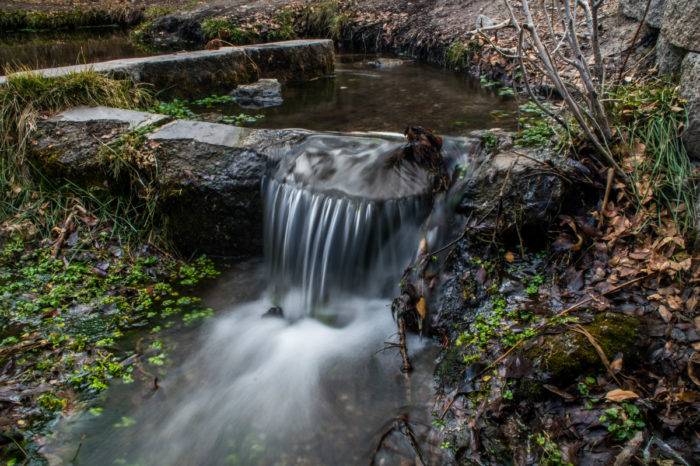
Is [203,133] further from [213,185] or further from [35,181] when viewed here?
[35,181]

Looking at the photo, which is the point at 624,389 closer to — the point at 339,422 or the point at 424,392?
the point at 424,392

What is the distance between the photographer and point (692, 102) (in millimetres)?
3420

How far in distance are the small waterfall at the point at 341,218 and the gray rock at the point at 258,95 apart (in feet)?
7.93

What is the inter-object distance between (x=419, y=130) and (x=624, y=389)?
2368mm

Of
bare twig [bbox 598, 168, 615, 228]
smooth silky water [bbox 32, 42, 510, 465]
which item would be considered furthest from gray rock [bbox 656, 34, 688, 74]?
smooth silky water [bbox 32, 42, 510, 465]

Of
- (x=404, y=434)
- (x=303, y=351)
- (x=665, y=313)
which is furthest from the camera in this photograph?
(x=303, y=351)

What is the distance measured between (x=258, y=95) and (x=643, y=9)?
4.38 meters

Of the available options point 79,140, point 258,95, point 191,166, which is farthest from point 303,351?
point 258,95

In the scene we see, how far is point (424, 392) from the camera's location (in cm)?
313

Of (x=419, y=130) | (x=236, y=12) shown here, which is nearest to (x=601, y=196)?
(x=419, y=130)

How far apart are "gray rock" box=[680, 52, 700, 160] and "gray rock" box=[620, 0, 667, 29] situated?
1.23 m

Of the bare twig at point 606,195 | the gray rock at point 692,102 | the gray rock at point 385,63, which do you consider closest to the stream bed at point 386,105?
the gray rock at point 385,63

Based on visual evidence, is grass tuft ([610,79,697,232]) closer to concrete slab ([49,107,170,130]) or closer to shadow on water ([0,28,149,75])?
concrete slab ([49,107,170,130])

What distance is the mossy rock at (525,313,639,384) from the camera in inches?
104
